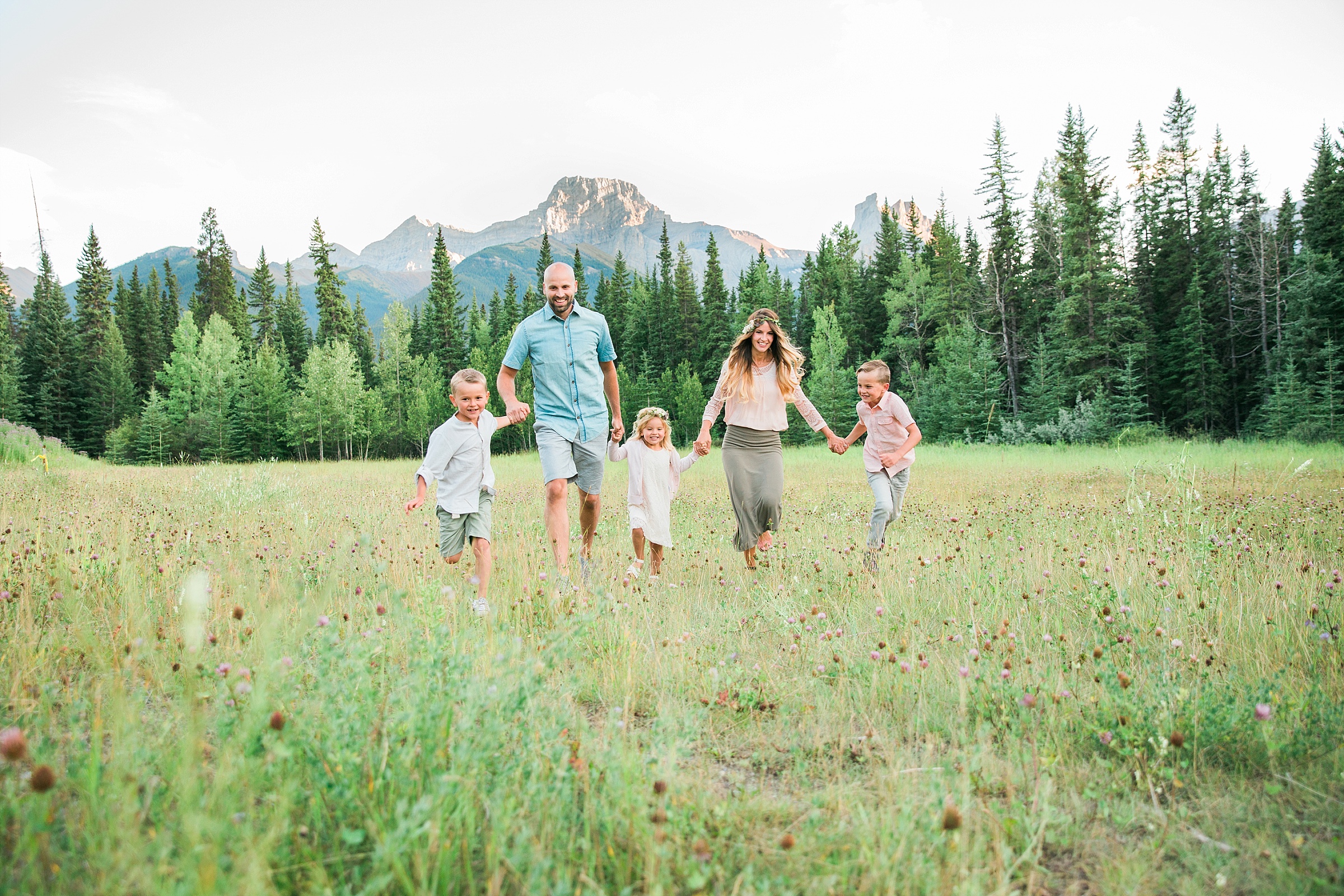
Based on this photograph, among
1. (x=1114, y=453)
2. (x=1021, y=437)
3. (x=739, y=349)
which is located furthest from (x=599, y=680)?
(x=1021, y=437)

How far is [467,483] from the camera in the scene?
5.18 meters

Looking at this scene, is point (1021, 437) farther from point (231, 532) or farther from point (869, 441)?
point (231, 532)


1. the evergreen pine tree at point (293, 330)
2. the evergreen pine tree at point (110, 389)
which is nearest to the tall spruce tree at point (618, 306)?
the evergreen pine tree at point (293, 330)

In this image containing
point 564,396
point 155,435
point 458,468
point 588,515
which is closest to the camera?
point 458,468

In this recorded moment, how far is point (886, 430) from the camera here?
6.44m

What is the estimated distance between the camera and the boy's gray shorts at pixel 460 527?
5.18 meters

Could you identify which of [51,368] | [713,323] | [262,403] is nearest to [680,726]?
[262,403]

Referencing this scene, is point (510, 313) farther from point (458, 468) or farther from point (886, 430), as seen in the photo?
point (458, 468)

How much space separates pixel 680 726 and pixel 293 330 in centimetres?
7171

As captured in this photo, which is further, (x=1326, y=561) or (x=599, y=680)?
(x=1326, y=561)

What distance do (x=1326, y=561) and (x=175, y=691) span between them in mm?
8327

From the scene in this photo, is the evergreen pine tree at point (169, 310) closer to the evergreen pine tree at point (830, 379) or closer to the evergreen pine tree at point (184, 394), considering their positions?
the evergreen pine tree at point (184, 394)

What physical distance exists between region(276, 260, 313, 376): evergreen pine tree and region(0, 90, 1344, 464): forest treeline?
0.25 m

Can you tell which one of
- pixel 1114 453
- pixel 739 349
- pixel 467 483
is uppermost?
pixel 739 349
